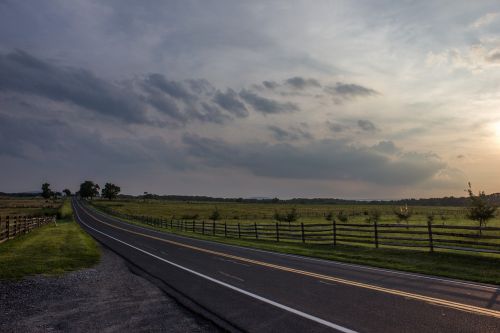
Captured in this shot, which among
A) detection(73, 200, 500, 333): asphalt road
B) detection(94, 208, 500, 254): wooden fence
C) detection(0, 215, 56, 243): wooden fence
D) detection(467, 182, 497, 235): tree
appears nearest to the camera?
detection(73, 200, 500, 333): asphalt road

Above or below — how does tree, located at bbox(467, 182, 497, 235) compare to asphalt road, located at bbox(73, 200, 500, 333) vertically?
above

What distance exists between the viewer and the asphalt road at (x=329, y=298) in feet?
24.3

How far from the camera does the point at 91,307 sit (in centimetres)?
921

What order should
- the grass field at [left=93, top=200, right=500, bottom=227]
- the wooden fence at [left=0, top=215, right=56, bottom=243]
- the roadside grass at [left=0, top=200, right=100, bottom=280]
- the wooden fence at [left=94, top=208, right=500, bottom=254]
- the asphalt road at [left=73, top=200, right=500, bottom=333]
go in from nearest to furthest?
the asphalt road at [left=73, top=200, right=500, bottom=333]
the roadside grass at [left=0, top=200, right=100, bottom=280]
the wooden fence at [left=94, top=208, right=500, bottom=254]
the wooden fence at [left=0, top=215, right=56, bottom=243]
the grass field at [left=93, top=200, right=500, bottom=227]

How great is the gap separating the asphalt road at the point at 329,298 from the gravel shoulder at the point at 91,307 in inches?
27.4

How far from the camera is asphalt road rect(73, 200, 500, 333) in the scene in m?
7.40

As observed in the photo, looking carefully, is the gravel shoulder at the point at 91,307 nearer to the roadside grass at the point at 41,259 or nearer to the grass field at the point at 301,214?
the roadside grass at the point at 41,259

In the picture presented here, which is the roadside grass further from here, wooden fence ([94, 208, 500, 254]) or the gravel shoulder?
wooden fence ([94, 208, 500, 254])

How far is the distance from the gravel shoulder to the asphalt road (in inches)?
27.4

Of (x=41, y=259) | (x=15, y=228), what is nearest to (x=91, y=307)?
(x=41, y=259)

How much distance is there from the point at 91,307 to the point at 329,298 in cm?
558

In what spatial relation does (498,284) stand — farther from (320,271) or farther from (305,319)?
(305,319)

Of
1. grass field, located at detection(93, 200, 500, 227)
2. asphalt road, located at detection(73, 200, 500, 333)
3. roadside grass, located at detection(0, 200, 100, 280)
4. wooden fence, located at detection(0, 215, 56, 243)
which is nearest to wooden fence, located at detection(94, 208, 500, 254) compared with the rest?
asphalt road, located at detection(73, 200, 500, 333)

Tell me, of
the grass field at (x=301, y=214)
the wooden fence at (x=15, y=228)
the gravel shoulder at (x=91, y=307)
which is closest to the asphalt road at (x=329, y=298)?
the gravel shoulder at (x=91, y=307)
